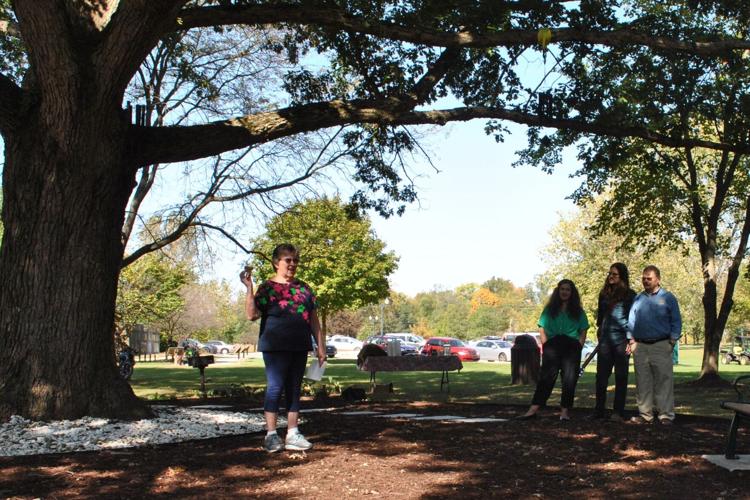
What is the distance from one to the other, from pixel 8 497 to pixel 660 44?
8062 millimetres

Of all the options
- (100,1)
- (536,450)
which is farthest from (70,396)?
(536,450)

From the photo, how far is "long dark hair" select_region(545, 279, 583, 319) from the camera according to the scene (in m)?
9.02

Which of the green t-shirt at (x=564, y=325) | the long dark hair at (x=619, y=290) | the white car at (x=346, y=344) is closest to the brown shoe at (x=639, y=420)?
the green t-shirt at (x=564, y=325)

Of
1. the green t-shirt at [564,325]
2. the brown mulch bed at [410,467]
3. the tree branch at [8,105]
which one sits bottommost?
the brown mulch bed at [410,467]

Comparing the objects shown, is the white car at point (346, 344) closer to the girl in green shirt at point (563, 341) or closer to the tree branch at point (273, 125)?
the tree branch at point (273, 125)

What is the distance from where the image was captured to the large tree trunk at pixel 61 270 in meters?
7.71

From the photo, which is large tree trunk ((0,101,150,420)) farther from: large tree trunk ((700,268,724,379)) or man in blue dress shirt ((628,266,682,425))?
large tree trunk ((700,268,724,379))

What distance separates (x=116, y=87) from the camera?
8117 mm

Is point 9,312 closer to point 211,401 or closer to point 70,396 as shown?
point 70,396

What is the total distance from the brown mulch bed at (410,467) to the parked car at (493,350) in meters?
38.1

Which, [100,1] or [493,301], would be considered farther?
[493,301]

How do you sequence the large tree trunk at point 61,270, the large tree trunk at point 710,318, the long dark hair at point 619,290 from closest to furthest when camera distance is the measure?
the large tree trunk at point 61,270 → the long dark hair at point 619,290 → the large tree trunk at point 710,318

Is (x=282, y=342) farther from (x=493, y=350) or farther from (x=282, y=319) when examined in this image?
(x=493, y=350)

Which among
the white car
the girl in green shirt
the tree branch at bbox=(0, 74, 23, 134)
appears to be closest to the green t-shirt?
the girl in green shirt
